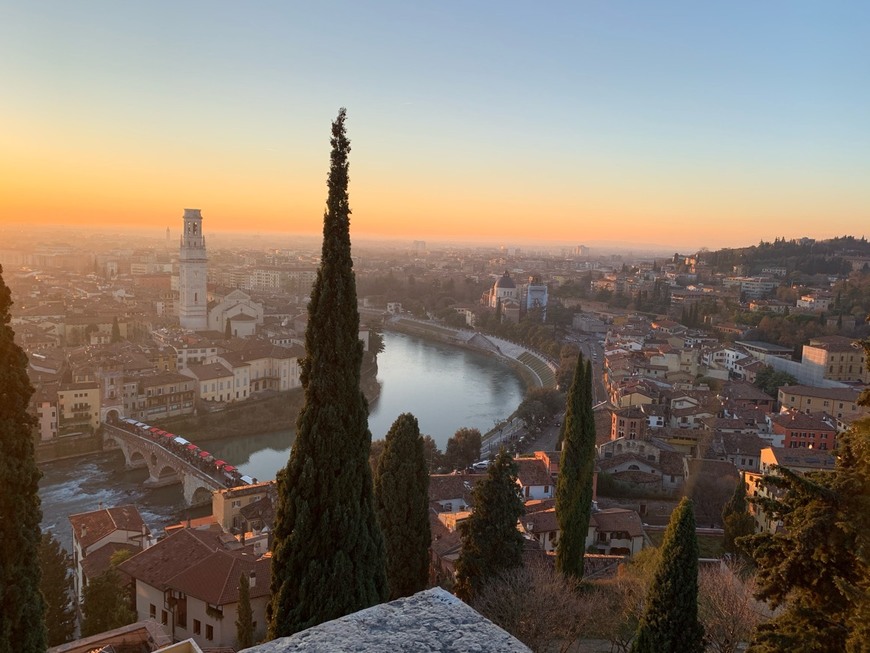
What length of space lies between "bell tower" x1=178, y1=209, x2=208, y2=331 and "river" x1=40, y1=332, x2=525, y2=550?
6.31 m

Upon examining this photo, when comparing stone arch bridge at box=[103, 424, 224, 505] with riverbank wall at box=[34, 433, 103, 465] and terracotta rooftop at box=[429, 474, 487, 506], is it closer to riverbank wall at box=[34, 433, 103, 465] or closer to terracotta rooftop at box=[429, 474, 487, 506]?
riverbank wall at box=[34, 433, 103, 465]

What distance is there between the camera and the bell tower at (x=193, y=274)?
22.7 metres

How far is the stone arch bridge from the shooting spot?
10.7 meters

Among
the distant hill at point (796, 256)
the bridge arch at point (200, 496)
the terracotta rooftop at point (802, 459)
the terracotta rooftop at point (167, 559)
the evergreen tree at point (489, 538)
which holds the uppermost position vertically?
the distant hill at point (796, 256)

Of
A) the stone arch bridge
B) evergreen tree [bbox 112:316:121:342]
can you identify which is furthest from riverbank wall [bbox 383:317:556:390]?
evergreen tree [bbox 112:316:121:342]

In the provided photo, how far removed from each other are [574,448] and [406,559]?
7.35 ft

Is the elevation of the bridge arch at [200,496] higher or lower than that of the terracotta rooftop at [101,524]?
lower

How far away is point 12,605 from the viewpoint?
208 cm

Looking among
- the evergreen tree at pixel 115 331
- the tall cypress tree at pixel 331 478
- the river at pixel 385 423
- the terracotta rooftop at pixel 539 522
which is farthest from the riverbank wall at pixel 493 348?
the evergreen tree at pixel 115 331

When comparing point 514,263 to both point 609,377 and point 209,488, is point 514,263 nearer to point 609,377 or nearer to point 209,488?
point 609,377

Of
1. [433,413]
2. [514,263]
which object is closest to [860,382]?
[433,413]

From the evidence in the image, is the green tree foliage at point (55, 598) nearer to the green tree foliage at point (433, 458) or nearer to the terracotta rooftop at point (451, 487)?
the terracotta rooftop at point (451, 487)

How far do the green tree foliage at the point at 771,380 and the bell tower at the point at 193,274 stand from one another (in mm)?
17031

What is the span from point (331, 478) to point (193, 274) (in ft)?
70.1
